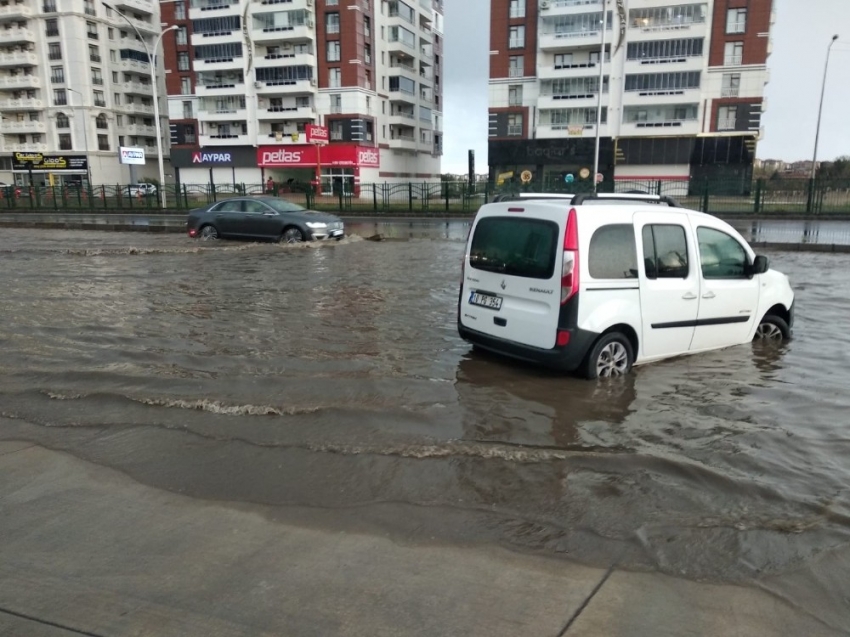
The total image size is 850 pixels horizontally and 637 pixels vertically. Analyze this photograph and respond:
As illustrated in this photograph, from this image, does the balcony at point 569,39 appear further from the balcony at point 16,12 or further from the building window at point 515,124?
the balcony at point 16,12

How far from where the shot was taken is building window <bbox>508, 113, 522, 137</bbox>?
6525 cm

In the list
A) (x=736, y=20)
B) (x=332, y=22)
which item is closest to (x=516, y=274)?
(x=736, y=20)

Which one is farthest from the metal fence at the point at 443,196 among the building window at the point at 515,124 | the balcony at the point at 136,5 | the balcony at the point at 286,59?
the balcony at the point at 136,5

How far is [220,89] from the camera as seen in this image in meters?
71.9

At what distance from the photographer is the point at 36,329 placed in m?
9.32

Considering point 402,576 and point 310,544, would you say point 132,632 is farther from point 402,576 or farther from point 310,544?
point 402,576

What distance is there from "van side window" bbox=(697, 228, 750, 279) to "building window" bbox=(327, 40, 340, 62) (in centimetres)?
6773

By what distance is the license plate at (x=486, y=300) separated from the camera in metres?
6.84

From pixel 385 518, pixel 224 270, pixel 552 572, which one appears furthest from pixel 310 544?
pixel 224 270

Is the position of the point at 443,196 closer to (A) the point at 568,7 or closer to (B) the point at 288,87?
(A) the point at 568,7

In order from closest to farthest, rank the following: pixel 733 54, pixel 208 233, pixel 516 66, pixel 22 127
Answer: pixel 208 233, pixel 733 54, pixel 516 66, pixel 22 127

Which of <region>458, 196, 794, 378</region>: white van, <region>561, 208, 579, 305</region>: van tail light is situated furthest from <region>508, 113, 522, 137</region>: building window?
<region>561, 208, 579, 305</region>: van tail light

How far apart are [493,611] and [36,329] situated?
8358 mm

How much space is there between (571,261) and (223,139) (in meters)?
72.6
